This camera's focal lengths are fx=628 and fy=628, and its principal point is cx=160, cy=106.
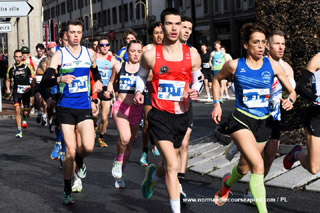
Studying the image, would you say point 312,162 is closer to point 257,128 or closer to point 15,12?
point 257,128

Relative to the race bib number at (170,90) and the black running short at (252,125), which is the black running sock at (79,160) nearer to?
the race bib number at (170,90)

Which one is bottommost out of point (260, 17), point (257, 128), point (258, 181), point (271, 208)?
point (271, 208)

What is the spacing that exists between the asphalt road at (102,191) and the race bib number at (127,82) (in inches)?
48.9

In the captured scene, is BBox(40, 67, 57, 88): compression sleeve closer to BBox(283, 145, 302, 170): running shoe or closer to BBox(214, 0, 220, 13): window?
BBox(283, 145, 302, 170): running shoe

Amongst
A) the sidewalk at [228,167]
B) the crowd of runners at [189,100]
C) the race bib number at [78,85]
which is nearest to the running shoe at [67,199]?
the crowd of runners at [189,100]

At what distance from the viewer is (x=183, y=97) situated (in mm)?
6234

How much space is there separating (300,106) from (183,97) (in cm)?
434

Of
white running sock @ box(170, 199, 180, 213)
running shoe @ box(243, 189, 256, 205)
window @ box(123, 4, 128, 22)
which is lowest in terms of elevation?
running shoe @ box(243, 189, 256, 205)

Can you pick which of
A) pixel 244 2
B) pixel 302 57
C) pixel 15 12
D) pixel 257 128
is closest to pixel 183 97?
pixel 257 128

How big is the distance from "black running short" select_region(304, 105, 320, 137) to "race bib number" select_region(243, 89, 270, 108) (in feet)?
1.64

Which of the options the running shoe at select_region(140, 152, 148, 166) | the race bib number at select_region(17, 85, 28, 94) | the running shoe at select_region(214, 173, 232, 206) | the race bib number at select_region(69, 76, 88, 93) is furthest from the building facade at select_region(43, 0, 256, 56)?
the running shoe at select_region(214, 173, 232, 206)

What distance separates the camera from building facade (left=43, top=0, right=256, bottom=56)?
39.8 metres

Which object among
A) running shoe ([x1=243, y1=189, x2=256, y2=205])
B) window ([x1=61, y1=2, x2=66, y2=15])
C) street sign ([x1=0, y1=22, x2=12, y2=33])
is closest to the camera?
running shoe ([x1=243, y1=189, x2=256, y2=205])

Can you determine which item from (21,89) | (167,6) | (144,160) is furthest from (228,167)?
(167,6)
